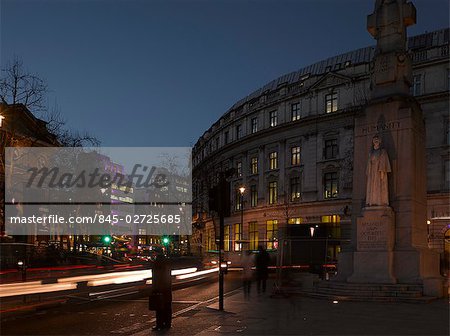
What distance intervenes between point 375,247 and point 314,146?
42451 mm

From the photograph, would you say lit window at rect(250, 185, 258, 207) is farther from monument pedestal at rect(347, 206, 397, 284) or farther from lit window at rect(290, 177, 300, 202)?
monument pedestal at rect(347, 206, 397, 284)

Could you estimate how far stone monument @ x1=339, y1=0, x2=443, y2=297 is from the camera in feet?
64.4

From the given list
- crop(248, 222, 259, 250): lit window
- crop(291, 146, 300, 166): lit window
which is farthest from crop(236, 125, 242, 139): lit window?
crop(248, 222, 259, 250): lit window

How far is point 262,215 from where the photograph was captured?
67.4m

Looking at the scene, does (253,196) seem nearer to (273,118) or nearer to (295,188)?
(295,188)

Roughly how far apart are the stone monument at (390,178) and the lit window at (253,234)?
1832 inches

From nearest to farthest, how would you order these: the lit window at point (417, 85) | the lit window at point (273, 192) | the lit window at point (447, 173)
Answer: the lit window at point (447, 173), the lit window at point (417, 85), the lit window at point (273, 192)

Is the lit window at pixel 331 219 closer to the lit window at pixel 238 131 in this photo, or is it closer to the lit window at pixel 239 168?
the lit window at pixel 239 168

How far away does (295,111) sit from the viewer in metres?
64.1

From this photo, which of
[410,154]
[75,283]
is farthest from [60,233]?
[410,154]

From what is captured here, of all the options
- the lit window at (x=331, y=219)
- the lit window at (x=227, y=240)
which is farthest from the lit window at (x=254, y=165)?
the lit window at (x=331, y=219)

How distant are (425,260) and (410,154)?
381cm

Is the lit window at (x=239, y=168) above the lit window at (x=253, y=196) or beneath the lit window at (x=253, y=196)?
above

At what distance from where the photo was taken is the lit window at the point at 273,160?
6710 cm
